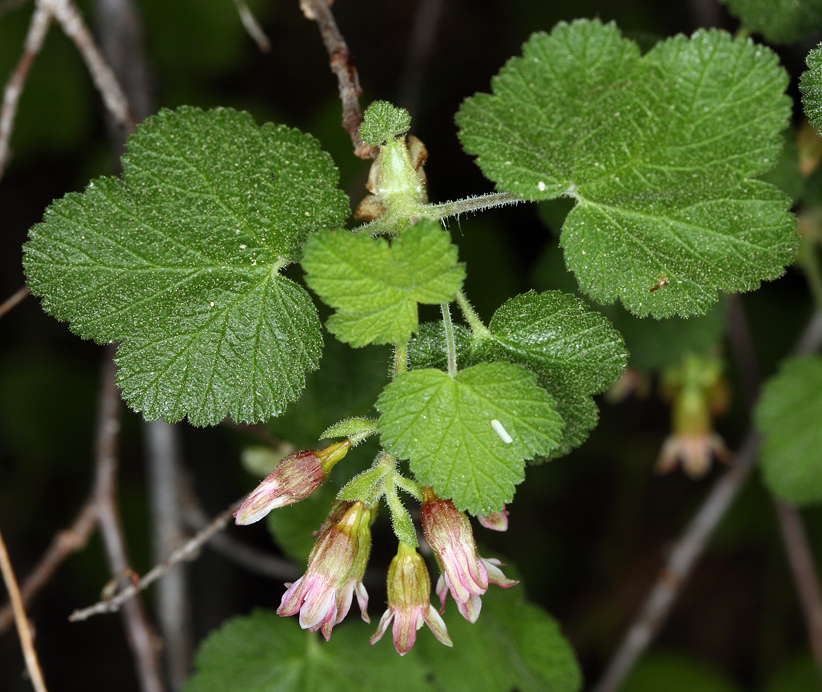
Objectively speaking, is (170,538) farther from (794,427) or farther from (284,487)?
(794,427)

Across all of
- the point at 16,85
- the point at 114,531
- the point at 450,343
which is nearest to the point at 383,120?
the point at 450,343

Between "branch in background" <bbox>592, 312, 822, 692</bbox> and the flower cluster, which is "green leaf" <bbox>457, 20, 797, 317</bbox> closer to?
the flower cluster

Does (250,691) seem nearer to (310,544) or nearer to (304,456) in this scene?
(310,544)

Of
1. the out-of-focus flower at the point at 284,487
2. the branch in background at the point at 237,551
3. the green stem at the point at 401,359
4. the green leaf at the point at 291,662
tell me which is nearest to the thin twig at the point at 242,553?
the branch in background at the point at 237,551

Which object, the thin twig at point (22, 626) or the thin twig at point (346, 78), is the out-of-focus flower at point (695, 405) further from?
the thin twig at point (22, 626)

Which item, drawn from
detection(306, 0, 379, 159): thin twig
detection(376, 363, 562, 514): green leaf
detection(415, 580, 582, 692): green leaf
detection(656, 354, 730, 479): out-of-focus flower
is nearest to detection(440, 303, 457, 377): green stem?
detection(376, 363, 562, 514): green leaf

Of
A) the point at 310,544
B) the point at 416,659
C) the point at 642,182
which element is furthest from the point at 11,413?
the point at 642,182
